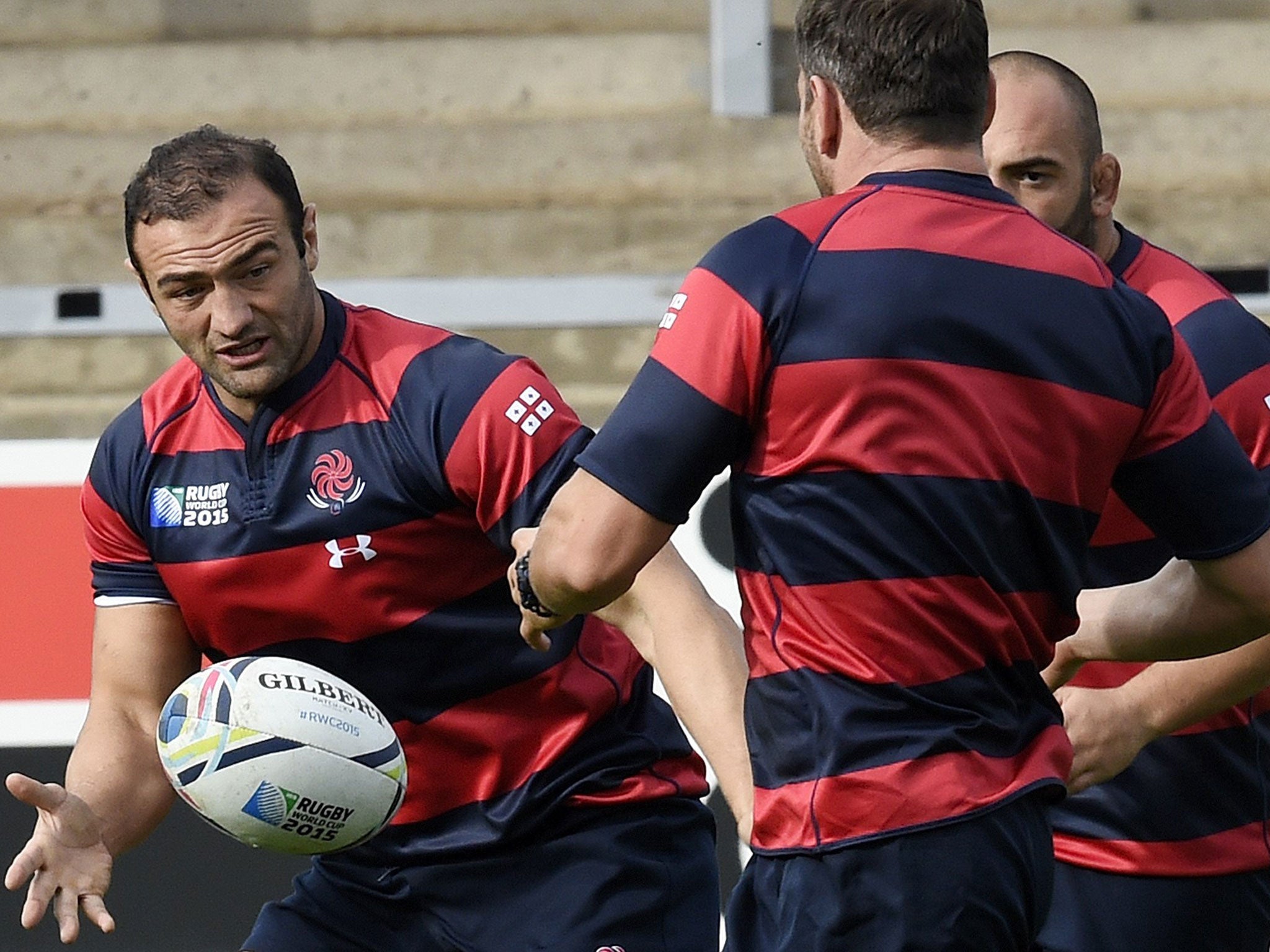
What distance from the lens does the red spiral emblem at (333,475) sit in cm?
346

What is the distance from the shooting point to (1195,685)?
10.6 ft

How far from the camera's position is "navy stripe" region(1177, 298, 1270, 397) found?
11.3ft

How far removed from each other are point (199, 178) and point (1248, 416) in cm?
183

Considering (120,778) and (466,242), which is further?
(466,242)

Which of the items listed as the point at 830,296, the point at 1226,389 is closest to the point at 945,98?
the point at 830,296

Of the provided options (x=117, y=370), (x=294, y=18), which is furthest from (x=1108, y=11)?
(x=117, y=370)

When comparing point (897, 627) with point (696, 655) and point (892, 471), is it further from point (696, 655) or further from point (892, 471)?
point (696, 655)

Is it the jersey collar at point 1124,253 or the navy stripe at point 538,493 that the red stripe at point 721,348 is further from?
the jersey collar at point 1124,253

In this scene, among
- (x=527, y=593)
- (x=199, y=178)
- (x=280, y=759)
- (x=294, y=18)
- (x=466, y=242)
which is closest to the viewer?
(x=527, y=593)

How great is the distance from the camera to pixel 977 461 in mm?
2473

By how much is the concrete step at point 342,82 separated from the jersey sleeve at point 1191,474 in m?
5.10

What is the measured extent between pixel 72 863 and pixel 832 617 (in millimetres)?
1546

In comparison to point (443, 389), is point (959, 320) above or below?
above

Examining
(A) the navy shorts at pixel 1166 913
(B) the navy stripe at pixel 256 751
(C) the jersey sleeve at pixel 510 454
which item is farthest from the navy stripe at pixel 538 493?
(A) the navy shorts at pixel 1166 913
